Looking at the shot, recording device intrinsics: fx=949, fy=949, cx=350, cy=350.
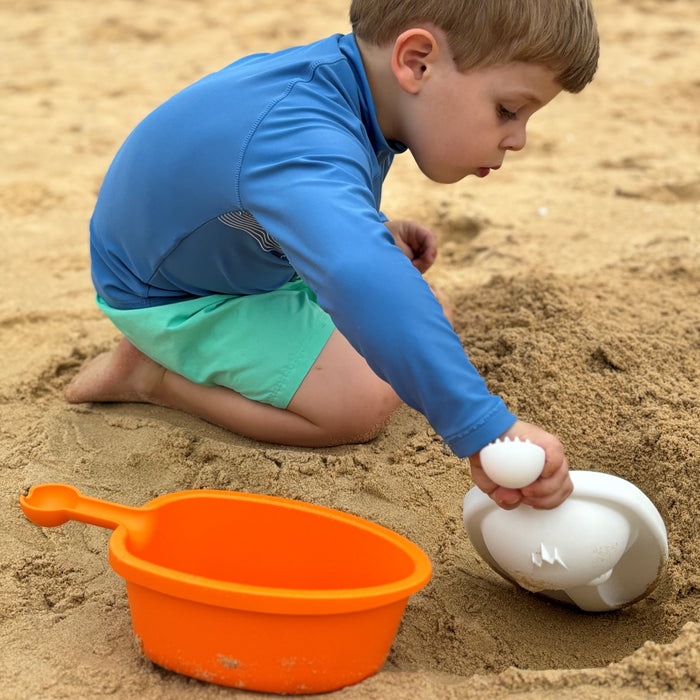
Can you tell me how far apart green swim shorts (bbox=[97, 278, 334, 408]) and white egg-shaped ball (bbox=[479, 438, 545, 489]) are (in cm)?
66

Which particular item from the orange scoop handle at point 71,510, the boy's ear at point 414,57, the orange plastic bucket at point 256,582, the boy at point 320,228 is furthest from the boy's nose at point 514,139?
the orange scoop handle at point 71,510

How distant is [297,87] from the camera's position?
147 centimetres

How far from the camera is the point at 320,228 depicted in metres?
1.26

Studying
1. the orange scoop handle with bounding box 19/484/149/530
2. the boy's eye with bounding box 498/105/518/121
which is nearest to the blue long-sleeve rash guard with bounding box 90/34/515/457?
the boy's eye with bounding box 498/105/518/121

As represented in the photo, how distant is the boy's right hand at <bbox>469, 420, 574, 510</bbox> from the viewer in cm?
123

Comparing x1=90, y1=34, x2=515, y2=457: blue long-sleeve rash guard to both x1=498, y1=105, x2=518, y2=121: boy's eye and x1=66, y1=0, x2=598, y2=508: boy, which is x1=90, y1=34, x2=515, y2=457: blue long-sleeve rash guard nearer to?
x1=66, y1=0, x2=598, y2=508: boy

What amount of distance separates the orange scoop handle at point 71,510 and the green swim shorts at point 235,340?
0.54m

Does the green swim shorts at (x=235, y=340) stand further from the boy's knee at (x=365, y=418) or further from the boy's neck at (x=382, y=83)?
the boy's neck at (x=382, y=83)

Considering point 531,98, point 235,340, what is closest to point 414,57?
point 531,98

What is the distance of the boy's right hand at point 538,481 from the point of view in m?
1.23

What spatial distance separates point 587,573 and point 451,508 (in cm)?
34

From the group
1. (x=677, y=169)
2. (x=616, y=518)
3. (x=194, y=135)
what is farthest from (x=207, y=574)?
(x=677, y=169)

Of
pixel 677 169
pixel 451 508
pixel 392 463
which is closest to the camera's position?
pixel 451 508

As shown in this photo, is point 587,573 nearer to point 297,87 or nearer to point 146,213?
point 297,87
